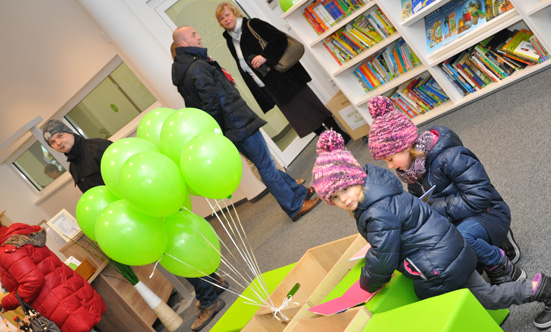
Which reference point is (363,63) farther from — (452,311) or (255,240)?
(452,311)

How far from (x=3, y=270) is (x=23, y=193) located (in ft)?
12.4

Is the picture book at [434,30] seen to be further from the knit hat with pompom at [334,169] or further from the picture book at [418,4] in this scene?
the knit hat with pompom at [334,169]

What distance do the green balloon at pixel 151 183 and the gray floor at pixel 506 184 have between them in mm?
1487

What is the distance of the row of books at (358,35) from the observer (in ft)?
14.9

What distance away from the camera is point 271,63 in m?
4.49

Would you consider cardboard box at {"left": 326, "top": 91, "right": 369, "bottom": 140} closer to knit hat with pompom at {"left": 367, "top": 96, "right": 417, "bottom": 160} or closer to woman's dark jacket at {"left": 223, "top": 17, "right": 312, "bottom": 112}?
woman's dark jacket at {"left": 223, "top": 17, "right": 312, "bottom": 112}

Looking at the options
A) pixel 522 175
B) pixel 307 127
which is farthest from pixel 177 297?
pixel 522 175

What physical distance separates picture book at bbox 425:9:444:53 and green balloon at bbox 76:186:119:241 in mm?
2870

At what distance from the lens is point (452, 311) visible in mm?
1616

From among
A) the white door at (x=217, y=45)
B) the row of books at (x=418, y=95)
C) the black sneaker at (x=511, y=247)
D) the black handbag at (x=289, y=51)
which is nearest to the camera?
the black sneaker at (x=511, y=247)

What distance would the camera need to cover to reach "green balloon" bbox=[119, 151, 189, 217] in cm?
225

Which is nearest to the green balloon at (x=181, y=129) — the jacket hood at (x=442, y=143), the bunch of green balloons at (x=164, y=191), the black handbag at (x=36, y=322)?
the bunch of green balloons at (x=164, y=191)

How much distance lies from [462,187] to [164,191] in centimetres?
127

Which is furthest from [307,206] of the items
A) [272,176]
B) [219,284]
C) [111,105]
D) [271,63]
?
[111,105]
